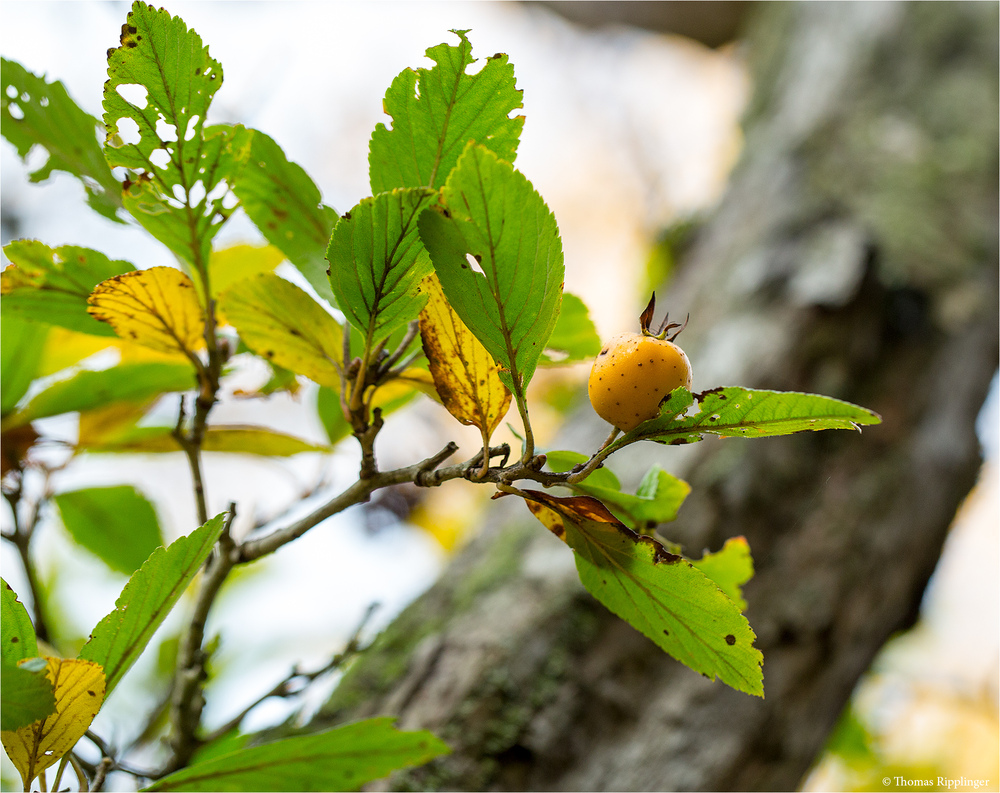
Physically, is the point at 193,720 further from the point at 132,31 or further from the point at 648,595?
the point at 132,31

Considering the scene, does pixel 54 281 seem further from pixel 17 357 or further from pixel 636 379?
pixel 636 379

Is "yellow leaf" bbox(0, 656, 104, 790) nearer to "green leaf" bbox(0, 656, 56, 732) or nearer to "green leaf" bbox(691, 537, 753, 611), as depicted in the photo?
"green leaf" bbox(0, 656, 56, 732)

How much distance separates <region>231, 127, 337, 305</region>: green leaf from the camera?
455 mm

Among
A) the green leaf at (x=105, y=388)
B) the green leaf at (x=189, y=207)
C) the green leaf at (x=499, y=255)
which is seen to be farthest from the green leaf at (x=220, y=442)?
the green leaf at (x=499, y=255)

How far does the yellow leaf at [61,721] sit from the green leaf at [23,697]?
0.02 metres

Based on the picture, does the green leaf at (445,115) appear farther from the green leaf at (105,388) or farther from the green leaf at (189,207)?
the green leaf at (105,388)

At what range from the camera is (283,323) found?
17.6 inches

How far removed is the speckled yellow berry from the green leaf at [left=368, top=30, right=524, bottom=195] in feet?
0.43

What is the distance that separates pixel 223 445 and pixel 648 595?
405mm

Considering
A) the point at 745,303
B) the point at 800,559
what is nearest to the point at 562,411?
the point at 745,303

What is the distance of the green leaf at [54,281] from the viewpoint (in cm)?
46

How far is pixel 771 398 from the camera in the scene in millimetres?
339

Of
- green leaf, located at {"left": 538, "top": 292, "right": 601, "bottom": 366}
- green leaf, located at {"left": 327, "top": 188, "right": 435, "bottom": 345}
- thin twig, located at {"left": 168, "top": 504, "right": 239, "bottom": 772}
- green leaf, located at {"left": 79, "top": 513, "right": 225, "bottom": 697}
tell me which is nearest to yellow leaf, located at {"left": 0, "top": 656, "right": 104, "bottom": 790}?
green leaf, located at {"left": 79, "top": 513, "right": 225, "bottom": 697}

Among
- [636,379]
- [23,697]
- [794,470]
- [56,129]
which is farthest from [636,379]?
[794,470]
